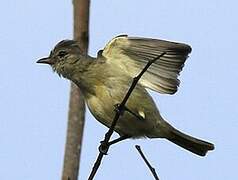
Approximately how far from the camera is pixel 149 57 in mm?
5590

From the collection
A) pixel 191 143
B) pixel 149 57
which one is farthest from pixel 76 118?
pixel 191 143

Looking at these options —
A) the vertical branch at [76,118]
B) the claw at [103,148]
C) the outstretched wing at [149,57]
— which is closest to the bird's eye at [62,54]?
the outstretched wing at [149,57]

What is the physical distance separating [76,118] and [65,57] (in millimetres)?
1705

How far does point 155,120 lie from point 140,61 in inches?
22.0

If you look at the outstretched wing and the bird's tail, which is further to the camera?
the bird's tail

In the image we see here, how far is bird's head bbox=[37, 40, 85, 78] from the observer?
17.7ft

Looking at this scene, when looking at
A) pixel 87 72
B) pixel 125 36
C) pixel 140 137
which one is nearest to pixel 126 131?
pixel 140 137

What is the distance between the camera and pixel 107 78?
209 inches

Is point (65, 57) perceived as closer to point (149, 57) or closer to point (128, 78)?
point (128, 78)

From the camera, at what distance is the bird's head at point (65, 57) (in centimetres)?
540

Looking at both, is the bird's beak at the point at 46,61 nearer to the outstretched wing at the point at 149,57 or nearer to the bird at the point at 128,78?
the bird at the point at 128,78

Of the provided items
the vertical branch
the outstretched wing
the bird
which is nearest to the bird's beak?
the bird

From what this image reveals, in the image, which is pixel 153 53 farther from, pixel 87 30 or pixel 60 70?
pixel 87 30

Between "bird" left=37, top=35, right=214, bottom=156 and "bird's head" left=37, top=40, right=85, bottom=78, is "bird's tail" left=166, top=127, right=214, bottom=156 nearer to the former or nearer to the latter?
"bird" left=37, top=35, right=214, bottom=156
